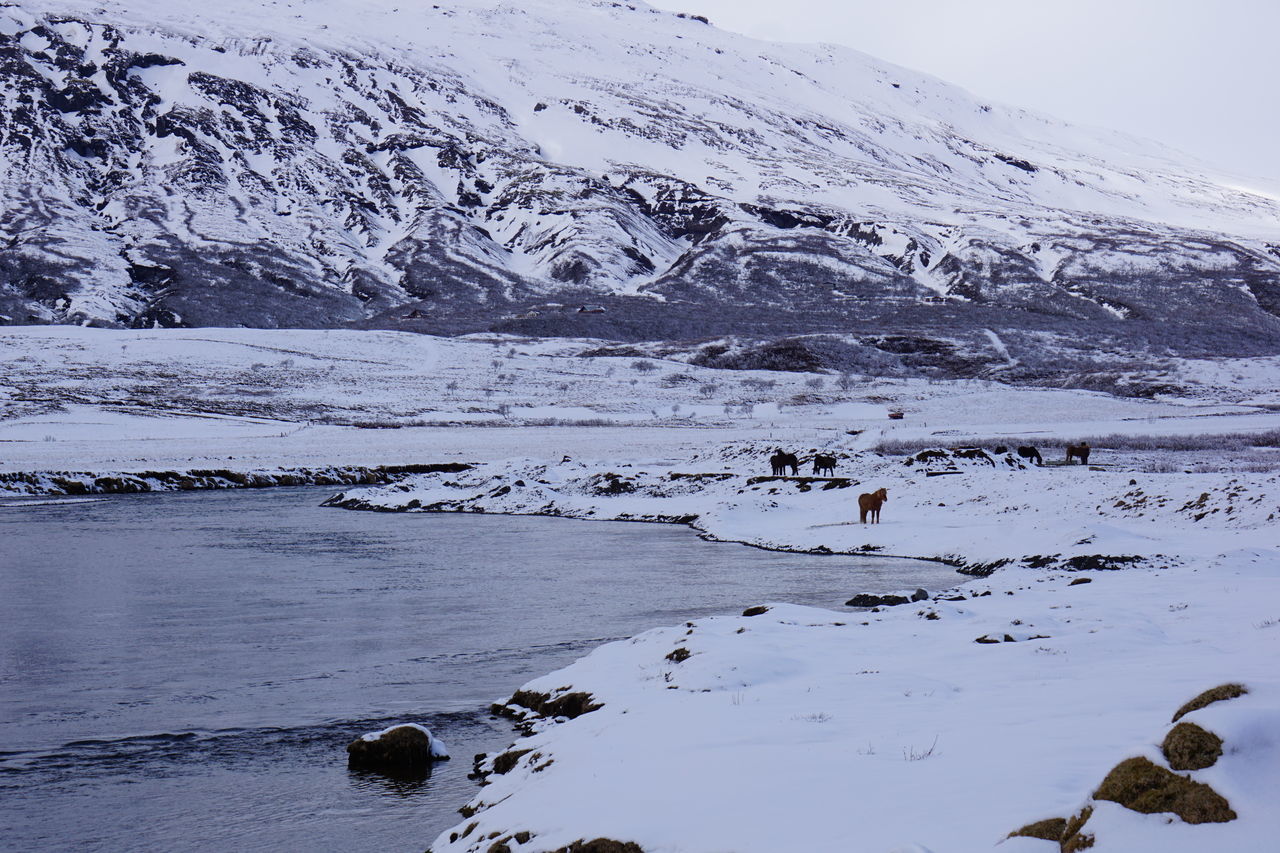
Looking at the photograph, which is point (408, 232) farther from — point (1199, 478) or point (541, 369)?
point (1199, 478)

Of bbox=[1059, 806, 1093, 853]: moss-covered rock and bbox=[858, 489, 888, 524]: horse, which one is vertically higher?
bbox=[1059, 806, 1093, 853]: moss-covered rock

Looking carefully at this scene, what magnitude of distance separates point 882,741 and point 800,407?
234 ft

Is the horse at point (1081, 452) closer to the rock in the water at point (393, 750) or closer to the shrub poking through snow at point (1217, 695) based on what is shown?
the rock in the water at point (393, 750)

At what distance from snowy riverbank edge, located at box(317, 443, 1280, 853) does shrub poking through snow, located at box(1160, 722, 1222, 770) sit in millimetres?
58

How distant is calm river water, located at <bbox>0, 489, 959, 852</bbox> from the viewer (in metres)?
10.8

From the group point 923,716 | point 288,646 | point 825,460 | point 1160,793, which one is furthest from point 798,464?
point 1160,793

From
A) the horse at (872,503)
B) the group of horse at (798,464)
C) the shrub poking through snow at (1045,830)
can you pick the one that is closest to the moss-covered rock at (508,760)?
the shrub poking through snow at (1045,830)

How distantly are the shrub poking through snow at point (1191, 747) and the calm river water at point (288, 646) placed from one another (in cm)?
628

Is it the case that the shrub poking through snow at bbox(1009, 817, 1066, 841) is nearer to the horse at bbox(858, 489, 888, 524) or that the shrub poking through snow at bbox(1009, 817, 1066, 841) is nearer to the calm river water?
the calm river water

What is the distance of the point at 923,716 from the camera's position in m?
9.78

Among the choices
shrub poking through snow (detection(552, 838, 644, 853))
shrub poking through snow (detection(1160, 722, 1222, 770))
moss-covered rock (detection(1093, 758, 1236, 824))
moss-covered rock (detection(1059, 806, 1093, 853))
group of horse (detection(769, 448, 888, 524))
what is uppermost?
shrub poking through snow (detection(1160, 722, 1222, 770))

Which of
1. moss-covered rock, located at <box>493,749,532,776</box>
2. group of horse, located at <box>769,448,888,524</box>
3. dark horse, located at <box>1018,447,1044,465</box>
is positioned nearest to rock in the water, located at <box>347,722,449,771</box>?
moss-covered rock, located at <box>493,749,532,776</box>

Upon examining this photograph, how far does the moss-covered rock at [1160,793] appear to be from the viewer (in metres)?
5.79

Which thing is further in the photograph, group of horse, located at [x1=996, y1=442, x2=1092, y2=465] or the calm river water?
group of horse, located at [x1=996, y1=442, x2=1092, y2=465]
